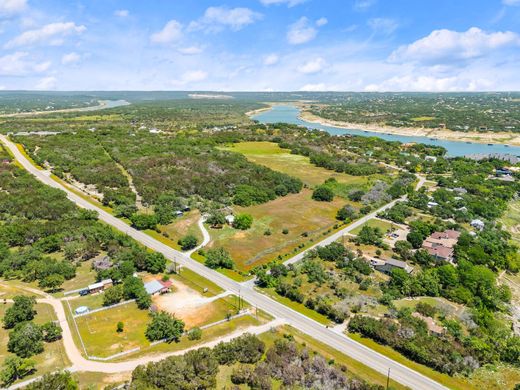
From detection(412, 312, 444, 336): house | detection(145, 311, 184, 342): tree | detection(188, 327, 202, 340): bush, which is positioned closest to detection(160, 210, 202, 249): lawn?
detection(145, 311, 184, 342): tree

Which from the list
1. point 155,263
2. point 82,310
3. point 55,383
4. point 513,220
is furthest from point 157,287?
point 513,220

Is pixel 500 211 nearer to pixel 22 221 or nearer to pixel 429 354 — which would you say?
pixel 429 354

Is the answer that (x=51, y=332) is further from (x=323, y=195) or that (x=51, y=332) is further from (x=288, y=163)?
(x=288, y=163)

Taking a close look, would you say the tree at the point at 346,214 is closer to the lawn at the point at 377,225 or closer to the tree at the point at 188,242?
the lawn at the point at 377,225

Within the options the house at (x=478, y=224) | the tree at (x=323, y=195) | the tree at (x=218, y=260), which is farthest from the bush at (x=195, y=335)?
the house at (x=478, y=224)

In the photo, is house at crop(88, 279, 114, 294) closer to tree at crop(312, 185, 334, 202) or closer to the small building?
the small building

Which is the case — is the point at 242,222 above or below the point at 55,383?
below
